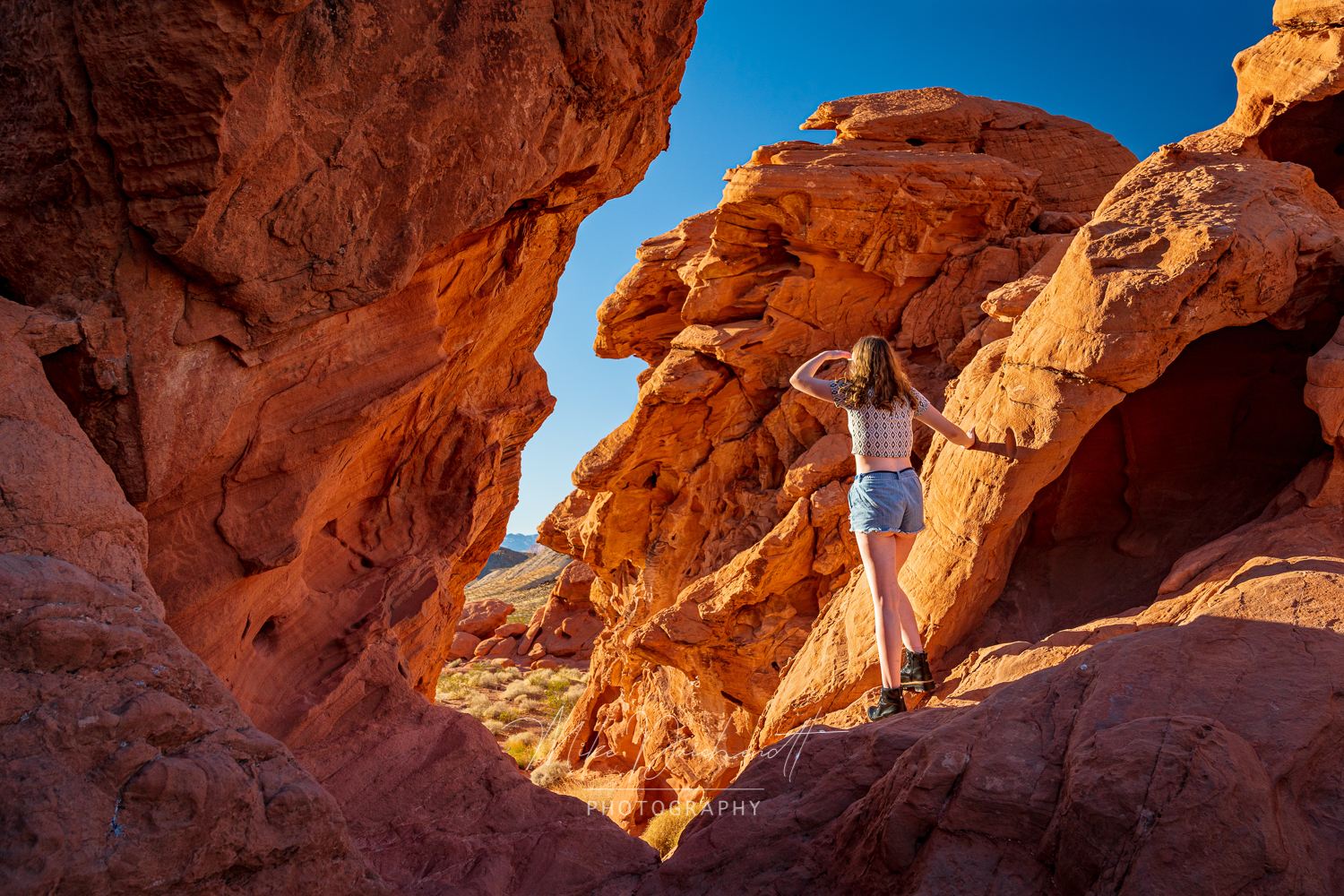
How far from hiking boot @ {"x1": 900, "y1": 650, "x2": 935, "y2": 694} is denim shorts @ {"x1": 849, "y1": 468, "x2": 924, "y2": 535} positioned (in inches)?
35.3

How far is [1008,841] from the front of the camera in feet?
9.77

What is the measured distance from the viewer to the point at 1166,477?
23.9 ft

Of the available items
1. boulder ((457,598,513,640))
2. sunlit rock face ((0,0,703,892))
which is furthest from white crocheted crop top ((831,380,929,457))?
boulder ((457,598,513,640))

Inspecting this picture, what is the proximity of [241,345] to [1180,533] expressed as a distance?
7707 mm

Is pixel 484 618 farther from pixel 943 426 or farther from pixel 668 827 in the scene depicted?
pixel 943 426

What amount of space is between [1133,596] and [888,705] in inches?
115

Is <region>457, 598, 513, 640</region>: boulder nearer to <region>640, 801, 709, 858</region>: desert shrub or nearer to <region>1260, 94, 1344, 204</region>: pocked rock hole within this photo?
<region>640, 801, 709, 858</region>: desert shrub

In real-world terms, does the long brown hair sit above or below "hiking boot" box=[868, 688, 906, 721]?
above

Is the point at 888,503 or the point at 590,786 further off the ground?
the point at 888,503

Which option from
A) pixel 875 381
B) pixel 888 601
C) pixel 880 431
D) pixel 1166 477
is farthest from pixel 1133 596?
pixel 875 381

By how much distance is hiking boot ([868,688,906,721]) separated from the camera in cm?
531

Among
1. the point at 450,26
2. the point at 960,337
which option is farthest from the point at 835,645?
the point at 960,337

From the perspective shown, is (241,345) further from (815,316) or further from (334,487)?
(815,316)

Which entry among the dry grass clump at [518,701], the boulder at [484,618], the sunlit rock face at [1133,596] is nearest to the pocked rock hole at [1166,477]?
the sunlit rock face at [1133,596]
